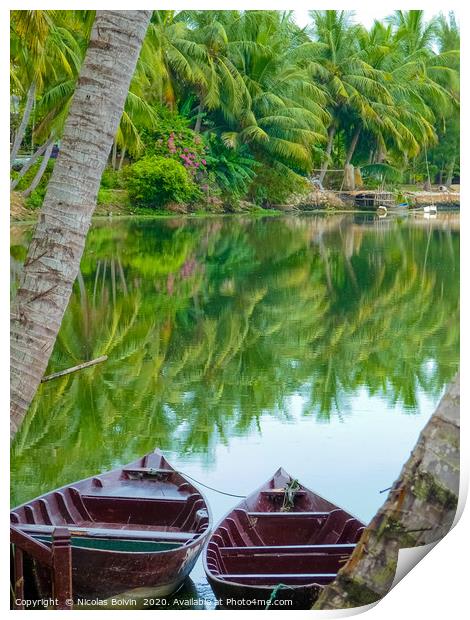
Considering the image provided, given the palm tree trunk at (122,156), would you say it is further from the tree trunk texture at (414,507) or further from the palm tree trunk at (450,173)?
the tree trunk texture at (414,507)

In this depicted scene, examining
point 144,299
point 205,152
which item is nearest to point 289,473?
point 205,152

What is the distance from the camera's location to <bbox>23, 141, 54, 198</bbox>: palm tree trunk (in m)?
5.20

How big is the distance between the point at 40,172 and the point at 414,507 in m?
2.54

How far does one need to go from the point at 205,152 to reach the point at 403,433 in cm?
180

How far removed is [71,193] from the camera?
3914 millimetres

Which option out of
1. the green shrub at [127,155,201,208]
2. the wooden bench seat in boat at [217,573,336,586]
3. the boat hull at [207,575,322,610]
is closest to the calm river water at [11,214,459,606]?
the green shrub at [127,155,201,208]

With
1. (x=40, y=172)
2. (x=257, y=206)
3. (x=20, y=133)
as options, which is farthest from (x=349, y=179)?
(x=20, y=133)

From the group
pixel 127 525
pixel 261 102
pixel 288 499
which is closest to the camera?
pixel 127 525

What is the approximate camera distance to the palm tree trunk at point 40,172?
17.0 feet

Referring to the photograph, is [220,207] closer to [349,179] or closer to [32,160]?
Result: [349,179]

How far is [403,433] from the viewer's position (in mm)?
5715

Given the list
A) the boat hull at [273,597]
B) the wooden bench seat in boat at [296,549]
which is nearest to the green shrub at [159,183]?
the wooden bench seat in boat at [296,549]

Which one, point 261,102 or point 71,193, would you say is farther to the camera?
point 261,102
